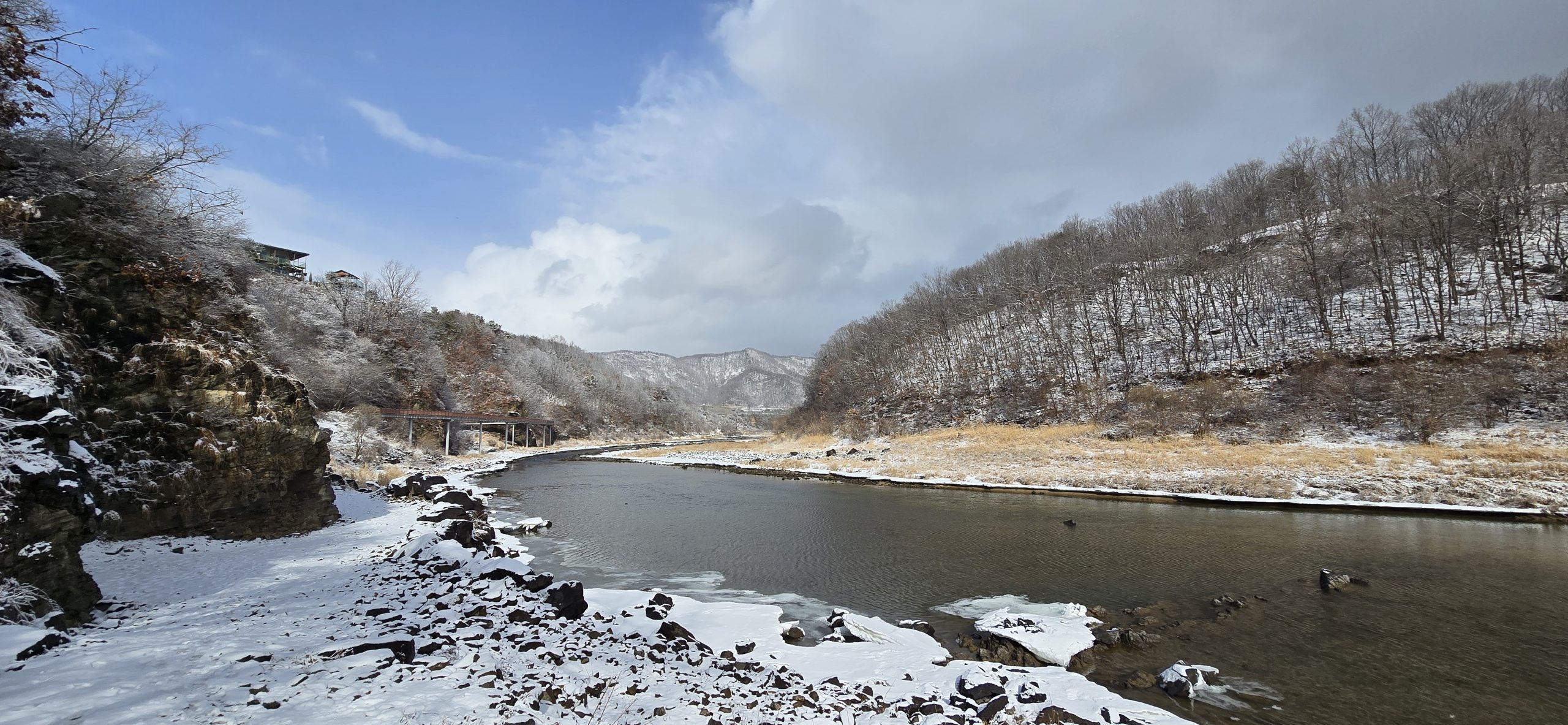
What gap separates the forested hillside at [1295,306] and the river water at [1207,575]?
61.3 feet

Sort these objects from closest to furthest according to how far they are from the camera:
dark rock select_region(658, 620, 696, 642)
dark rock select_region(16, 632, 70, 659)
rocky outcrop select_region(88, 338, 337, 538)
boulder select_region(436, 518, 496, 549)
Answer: dark rock select_region(16, 632, 70, 659)
dark rock select_region(658, 620, 696, 642)
rocky outcrop select_region(88, 338, 337, 538)
boulder select_region(436, 518, 496, 549)

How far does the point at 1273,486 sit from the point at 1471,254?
37.1 meters

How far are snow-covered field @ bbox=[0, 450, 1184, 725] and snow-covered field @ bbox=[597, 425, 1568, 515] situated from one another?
19.7 m

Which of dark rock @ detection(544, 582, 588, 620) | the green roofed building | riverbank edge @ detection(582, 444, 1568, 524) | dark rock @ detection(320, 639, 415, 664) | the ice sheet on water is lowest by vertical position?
riverbank edge @ detection(582, 444, 1568, 524)

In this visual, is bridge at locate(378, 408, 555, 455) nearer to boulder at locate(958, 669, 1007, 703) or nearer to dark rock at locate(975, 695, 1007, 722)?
boulder at locate(958, 669, 1007, 703)

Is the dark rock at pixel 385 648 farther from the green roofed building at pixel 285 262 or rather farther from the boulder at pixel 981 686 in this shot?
the green roofed building at pixel 285 262

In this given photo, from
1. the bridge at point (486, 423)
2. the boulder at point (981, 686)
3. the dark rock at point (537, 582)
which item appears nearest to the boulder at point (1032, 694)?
the boulder at point (981, 686)

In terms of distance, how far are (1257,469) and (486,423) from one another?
72434mm

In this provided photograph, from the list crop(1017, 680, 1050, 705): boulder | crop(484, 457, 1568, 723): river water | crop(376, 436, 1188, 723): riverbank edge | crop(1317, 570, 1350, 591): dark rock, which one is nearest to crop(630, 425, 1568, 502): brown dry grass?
crop(484, 457, 1568, 723): river water

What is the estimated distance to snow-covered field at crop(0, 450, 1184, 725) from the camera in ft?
16.8

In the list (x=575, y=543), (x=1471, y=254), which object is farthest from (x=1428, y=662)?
(x=1471, y=254)

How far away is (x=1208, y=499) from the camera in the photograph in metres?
24.0

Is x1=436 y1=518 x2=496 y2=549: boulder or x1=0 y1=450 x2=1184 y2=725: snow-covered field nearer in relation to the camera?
x1=0 y1=450 x2=1184 y2=725: snow-covered field

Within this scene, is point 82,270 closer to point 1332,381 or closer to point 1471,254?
point 1332,381
